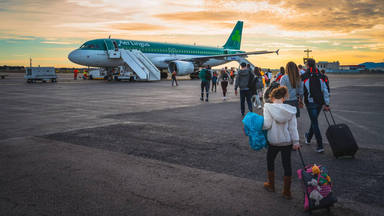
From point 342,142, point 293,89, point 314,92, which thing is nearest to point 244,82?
point 293,89

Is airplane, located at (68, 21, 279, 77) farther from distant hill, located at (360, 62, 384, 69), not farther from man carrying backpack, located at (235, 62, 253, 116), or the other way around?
distant hill, located at (360, 62, 384, 69)

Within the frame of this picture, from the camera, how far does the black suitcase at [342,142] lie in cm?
561

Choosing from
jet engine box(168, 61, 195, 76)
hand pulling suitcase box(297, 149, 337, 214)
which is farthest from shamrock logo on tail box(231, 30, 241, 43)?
hand pulling suitcase box(297, 149, 337, 214)

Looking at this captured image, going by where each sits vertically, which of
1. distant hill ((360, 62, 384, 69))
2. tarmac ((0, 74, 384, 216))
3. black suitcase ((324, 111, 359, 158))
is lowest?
tarmac ((0, 74, 384, 216))

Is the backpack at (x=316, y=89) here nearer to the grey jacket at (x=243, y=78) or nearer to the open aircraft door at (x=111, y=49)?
the grey jacket at (x=243, y=78)

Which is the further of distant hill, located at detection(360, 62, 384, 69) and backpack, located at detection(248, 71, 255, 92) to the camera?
distant hill, located at detection(360, 62, 384, 69)

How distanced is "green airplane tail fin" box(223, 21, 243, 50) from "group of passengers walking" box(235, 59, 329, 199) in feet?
131

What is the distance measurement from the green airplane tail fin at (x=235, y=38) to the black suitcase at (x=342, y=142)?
45.2 metres

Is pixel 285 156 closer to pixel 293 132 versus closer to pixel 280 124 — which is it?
pixel 293 132

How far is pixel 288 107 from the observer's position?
403cm

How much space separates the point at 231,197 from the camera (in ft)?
13.2

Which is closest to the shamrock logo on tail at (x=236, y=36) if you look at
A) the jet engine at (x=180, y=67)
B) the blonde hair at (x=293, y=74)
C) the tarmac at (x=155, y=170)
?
the jet engine at (x=180, y=67)

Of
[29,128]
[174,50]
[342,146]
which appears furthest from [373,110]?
[174,50]

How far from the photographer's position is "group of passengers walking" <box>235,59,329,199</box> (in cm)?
402
